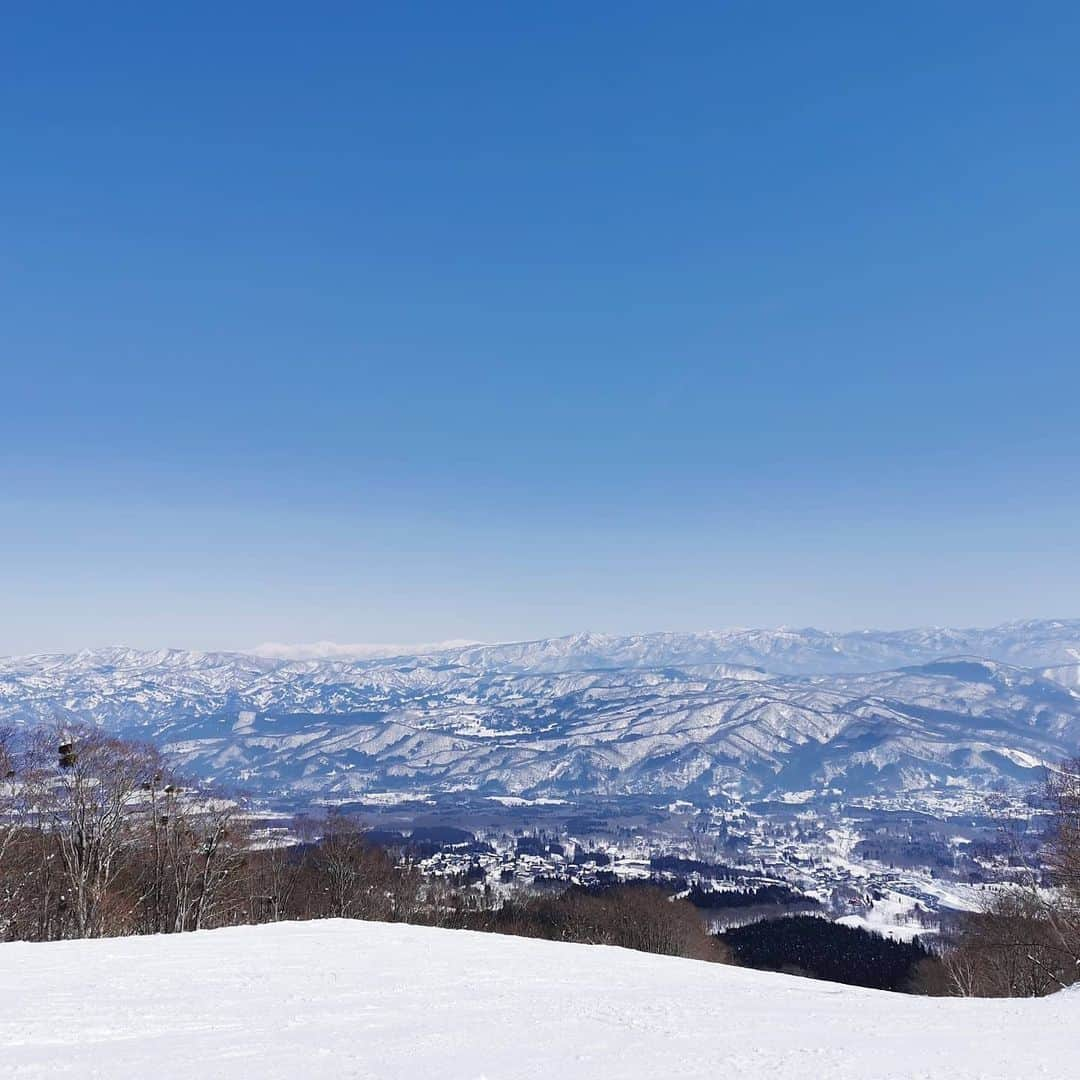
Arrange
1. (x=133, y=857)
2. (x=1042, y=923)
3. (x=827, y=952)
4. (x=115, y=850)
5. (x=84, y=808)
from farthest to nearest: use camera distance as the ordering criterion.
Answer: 1. (x=827, y=952)
2. (x=133, y=857)
3. (x=115, y=850)
4. (x=1042, y=923)
5. (x=84, y=808)

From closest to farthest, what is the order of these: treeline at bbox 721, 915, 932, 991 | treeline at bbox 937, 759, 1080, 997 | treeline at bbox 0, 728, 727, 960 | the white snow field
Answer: the white snow field
treeline at bbox 937, 759, 1080, 997
treeline at bbox 0, 728, 727, 960
treeline at bbox 721, 915, 932, 991

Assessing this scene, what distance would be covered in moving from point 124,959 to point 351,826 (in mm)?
45382

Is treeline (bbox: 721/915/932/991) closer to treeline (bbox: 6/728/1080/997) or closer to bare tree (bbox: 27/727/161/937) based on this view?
treeline (bbox: 6/728/1080/997)

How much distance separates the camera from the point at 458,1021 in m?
14.2

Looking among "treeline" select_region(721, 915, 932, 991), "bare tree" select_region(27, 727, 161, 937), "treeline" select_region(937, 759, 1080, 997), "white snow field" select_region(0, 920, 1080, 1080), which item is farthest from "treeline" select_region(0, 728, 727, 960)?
"treeline" select_region(721, 915, 932, 991)

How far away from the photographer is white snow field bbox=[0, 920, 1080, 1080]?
36.4 ft

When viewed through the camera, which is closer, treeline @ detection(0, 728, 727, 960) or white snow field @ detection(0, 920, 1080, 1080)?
white snow field @ detection(0, 920, 1080, 1080)

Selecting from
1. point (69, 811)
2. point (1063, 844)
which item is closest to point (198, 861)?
point (69, 811)

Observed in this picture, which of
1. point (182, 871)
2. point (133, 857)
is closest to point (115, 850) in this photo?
point (182, 871)

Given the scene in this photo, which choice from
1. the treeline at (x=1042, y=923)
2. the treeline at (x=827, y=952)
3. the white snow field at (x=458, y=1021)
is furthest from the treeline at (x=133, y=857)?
the treeline at (x=827, y=952)

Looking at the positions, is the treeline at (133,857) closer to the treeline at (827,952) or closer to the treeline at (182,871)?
the treeline at (182,871)

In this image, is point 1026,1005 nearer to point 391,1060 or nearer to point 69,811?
point 391,1060

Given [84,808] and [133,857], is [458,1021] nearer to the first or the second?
[84,808]

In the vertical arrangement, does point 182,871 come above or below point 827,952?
above
